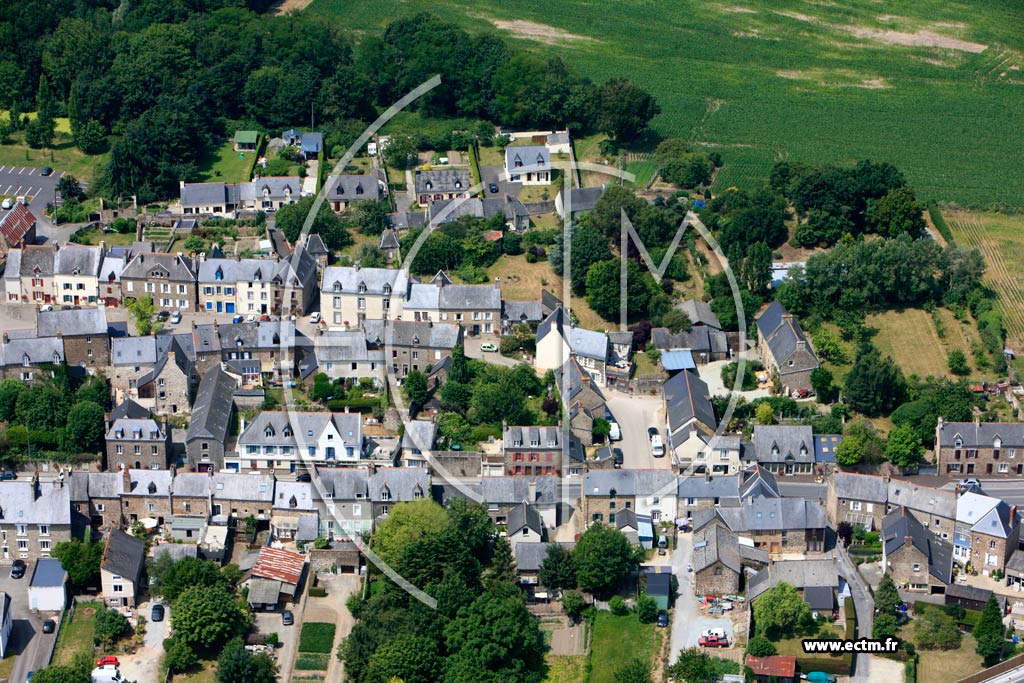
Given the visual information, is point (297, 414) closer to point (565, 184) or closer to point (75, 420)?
point (75, 420)

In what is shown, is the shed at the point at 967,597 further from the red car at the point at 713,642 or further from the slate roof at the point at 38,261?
the slate roof at the point at 38,261

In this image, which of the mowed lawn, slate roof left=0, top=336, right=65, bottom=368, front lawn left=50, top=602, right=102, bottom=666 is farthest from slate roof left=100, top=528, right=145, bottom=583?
the mowed lawn

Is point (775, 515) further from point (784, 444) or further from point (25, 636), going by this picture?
point (25, 636)

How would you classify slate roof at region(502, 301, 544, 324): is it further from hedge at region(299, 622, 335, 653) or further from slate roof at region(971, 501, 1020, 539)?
slate roof at region(971, 501, 1020, 539)

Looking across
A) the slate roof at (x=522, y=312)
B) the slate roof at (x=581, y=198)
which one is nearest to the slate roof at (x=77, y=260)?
the slate roof at (x=522, y=312)

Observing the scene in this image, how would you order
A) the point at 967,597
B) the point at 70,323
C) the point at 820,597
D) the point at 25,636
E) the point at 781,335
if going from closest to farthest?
the point at 820,597
the point at 25,636
the point at 967,597
the point at 70,323
the point at 781,335

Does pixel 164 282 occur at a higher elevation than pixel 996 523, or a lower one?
lower

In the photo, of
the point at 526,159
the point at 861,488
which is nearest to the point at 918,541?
the point at 861,488

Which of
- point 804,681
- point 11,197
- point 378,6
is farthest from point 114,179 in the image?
point 804,681
